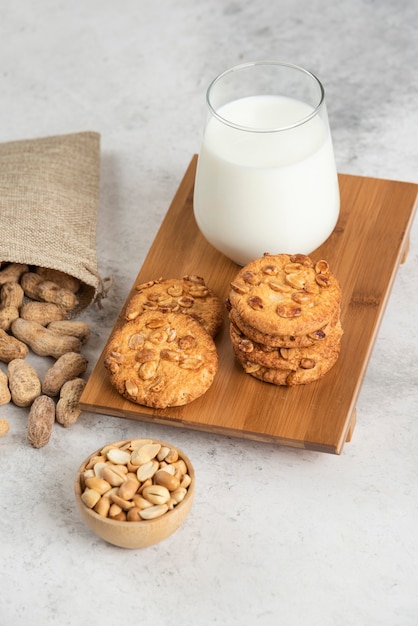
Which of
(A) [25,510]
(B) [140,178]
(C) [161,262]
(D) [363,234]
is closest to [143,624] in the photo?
(A) [25,510]

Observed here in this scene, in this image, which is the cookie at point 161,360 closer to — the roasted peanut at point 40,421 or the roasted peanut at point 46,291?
the roasted peanut at point 40,421

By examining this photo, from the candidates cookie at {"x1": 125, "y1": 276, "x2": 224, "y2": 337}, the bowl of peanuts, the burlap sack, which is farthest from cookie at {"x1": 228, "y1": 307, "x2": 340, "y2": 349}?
the burlap sack

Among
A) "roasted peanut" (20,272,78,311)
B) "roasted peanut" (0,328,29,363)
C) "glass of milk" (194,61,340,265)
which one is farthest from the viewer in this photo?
"roasted peanut" (20,272,78,311)

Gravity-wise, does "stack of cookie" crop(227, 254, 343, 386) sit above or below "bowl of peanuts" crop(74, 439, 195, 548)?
above

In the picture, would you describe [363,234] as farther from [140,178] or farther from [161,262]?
[140,178]

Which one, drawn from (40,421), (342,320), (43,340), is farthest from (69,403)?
(342,320)

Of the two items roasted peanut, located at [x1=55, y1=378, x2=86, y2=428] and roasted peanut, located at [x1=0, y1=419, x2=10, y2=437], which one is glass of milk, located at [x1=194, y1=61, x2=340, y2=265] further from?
roasted peanut, located at [x1=0, y1=419, x2=10, y2=437]
